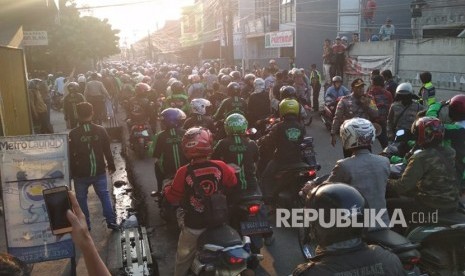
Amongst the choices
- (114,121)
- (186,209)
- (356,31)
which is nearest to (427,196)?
(186,209)

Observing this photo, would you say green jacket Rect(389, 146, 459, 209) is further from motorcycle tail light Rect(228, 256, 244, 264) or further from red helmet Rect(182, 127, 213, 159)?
red helmet Rect(182, 127, 213, 159)

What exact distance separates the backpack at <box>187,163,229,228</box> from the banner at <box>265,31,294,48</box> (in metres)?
25.8

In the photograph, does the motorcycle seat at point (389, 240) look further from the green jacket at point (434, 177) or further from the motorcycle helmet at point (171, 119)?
the motorcycle helmet at point (171, 119)

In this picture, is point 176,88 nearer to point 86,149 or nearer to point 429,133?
point 86,149

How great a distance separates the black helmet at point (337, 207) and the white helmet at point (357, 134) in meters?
2.05

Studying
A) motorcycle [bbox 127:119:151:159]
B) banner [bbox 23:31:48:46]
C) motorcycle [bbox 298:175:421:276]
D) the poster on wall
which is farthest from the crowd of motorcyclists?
banner [bbox 23:31:48:46]

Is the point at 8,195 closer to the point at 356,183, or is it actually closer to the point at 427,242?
the point at 356,183

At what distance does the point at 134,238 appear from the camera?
5.60m

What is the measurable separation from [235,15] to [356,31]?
16.9m

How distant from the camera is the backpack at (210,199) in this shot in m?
4.10

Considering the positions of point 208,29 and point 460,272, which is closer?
point 460,272

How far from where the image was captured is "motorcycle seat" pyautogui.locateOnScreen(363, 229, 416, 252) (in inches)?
143

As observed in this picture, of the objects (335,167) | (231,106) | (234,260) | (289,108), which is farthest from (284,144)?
(231,106)

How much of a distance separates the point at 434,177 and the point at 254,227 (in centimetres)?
190
